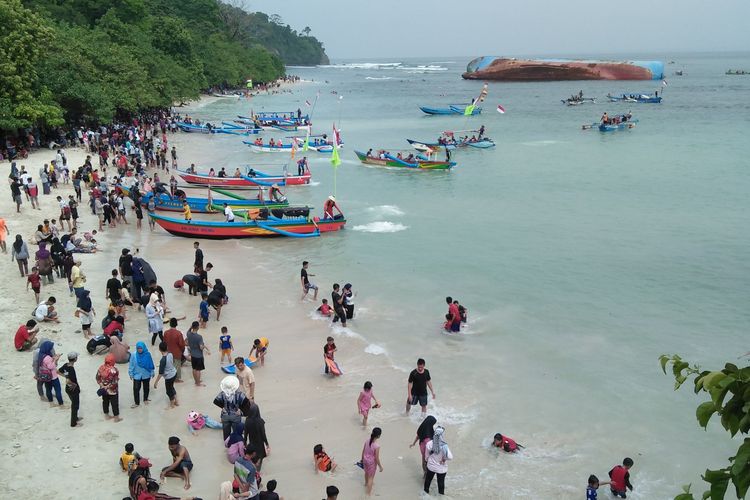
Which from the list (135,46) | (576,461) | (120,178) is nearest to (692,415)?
(576,461)

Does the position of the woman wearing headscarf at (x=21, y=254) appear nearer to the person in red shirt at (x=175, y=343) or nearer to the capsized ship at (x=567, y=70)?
the person in red shirt at (x=175, y=343)

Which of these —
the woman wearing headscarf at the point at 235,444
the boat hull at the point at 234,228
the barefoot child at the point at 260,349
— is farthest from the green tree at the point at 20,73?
the woman wearing headscarf at the point at 235,444

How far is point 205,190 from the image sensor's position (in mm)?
33156

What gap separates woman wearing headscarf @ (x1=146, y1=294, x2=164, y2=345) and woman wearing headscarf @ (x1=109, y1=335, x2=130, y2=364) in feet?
3.41

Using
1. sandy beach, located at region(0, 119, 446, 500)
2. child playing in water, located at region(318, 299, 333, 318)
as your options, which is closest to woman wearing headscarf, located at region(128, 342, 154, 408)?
sandy beach, located at region(0, 119, 446, 500)

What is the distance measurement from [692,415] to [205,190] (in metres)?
26.5

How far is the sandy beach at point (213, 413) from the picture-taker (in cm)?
985

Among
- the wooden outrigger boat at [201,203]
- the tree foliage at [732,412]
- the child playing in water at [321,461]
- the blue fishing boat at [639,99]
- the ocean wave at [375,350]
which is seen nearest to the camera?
the tree foliage at [732,412]

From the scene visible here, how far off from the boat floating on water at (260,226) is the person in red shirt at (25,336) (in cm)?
1077

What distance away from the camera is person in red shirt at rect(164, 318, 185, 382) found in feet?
40.0

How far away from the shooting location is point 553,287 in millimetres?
20328

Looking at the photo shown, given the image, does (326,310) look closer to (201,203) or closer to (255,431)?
(255,431)

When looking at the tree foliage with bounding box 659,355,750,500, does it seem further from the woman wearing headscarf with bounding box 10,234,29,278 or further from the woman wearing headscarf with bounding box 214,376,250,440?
the woman wearing headscarf with bounding box 10,234,29,278

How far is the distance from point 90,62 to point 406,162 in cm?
2281
